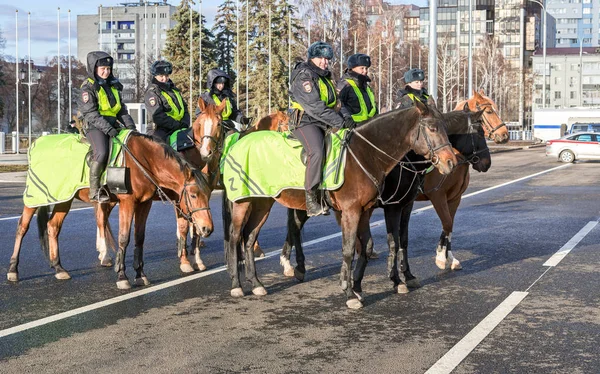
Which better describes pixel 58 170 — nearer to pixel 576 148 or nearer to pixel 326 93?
pixel 326 93

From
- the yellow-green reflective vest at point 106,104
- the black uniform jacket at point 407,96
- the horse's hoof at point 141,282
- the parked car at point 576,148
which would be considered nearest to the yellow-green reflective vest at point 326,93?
the black uniform jacket at point 407,96

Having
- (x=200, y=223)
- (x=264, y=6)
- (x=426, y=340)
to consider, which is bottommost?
(x=426, y=340)

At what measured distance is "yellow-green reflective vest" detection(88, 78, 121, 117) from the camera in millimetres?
9633

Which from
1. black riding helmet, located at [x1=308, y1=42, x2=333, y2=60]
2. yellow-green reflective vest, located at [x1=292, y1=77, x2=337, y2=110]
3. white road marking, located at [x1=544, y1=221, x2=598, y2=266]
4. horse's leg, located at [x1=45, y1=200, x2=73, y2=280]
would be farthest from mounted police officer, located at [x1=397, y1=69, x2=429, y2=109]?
horse's leg, located at [x1=45, y1=200, x2=73, y2=280]

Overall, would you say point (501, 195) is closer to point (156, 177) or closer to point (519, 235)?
point (519, 235)

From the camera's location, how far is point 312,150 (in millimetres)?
8391

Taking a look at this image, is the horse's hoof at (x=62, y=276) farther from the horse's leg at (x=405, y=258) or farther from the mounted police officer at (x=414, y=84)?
the mounted police officer at (x=414, y=84)

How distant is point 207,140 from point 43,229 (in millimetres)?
2293

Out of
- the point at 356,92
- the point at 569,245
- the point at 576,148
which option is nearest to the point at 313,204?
the point at 356,92

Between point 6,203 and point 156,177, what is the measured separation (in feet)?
36.7

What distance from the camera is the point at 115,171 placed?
30.1 ft

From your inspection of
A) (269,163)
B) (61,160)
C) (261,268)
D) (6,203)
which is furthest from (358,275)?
(6,203)

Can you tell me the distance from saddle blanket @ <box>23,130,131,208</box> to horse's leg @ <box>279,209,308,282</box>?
85.3 inches

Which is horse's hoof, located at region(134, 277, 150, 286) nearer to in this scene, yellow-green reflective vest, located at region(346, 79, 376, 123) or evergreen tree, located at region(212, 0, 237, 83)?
yellow-green reflective vest, located at region(346, 79, 376, 123)
